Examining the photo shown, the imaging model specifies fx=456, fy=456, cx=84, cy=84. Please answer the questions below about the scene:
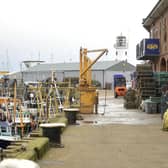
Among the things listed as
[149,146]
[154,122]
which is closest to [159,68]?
[154,122]

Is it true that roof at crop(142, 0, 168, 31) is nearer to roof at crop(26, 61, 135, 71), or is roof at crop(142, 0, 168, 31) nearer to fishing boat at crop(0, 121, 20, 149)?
fishing boat at crop(0, 121, 20, 149)

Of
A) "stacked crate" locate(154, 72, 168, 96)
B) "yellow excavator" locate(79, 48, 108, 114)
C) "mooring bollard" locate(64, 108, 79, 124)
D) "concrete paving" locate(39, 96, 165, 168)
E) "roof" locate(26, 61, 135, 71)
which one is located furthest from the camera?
"roof" locate(26, 61, 135, 71)

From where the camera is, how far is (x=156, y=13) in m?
35.2

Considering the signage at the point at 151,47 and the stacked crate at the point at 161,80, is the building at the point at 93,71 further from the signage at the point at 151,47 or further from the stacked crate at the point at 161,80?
the stacked crate at the point at 161,80

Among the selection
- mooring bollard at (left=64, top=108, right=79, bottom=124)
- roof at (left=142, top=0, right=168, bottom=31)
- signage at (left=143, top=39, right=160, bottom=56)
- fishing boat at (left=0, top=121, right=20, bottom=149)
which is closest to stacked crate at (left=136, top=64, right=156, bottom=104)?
roof at (left=142, top=0, right=168, bottom=31)

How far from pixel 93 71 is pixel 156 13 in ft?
181

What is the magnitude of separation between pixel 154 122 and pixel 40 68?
77847 millimetres

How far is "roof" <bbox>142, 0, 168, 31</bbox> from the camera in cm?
3126

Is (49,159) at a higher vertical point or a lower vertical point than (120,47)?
lower

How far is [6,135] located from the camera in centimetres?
1986

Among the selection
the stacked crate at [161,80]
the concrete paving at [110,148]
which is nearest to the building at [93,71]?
the stacked crate at [161,80]

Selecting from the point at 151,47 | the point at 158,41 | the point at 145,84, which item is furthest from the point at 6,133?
the point at 151,47

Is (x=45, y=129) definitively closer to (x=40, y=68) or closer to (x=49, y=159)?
(x=49, y=159)

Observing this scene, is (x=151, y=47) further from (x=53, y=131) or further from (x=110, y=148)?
(x=53, y=131)
